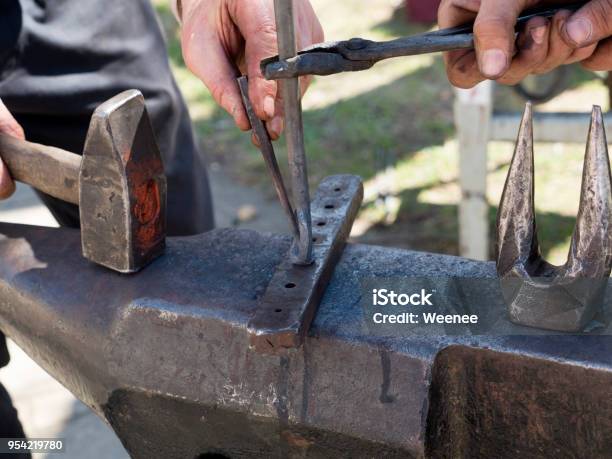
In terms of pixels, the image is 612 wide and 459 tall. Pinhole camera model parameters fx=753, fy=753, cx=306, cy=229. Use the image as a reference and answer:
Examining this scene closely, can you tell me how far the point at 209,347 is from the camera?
1.17 meters

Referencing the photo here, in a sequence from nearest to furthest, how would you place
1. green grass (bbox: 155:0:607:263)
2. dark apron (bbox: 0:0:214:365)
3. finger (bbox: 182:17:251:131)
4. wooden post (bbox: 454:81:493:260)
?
finger (bbox: 182:17:251:131) < dark apron (bbox: 0:0:214:365) < wooden post (bbox: 454:81:493:260) < green grass (bbox: 155:0:607:263)

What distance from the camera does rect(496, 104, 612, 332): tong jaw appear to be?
102 centimetres

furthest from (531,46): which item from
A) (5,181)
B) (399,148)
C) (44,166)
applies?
(399,148)

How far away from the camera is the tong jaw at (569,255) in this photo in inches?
40.3

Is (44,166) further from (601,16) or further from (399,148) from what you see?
(399,148)

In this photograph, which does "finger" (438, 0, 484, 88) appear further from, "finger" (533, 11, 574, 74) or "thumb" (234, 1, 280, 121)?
"thumb" (234, 1, 280, 121)

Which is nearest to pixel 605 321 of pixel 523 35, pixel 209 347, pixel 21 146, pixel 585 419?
pixel 585 419

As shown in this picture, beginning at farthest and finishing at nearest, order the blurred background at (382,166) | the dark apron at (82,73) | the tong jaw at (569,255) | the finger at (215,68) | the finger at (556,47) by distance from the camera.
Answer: the blurred background at (382,166) < the dark apron at (82,73) < the finger at (215,68) < the finger at (556,47) < the tong jaw at (569,255)

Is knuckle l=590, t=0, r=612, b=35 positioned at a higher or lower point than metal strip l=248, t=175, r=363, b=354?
higher

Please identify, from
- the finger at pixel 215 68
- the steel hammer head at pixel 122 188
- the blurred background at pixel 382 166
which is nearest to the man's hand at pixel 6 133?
the steel hammer head at pixel 122 188

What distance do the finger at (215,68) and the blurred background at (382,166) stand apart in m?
1.37

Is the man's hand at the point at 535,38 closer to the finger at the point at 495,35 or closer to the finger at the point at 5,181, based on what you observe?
the finger at the point at 495,35

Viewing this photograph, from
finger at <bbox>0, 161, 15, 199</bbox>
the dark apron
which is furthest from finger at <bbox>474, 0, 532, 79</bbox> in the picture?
the dark apron

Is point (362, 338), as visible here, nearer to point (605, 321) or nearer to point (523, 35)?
point (605, 321)
